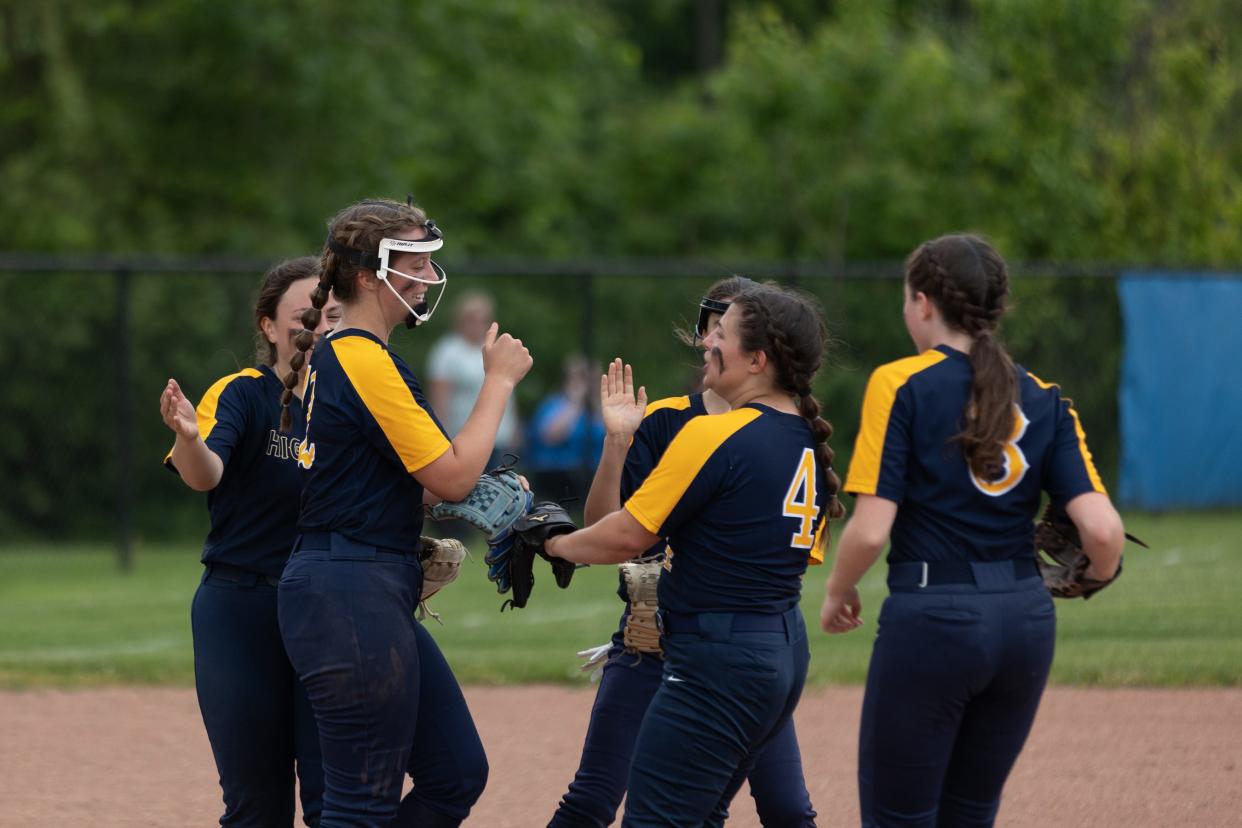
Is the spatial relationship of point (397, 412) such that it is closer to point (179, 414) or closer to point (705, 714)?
point (179, 414)

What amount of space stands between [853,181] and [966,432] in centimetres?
1668

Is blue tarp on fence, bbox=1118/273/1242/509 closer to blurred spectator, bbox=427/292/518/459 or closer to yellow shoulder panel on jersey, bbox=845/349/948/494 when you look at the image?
blurred spectator, bbox=427/292/518/459

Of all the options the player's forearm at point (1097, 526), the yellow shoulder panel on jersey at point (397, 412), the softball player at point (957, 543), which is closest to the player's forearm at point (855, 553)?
the softball player at point (957, 543)

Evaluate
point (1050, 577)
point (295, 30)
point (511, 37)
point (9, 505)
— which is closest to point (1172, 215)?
point (511, 37)

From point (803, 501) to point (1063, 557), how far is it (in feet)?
2.59

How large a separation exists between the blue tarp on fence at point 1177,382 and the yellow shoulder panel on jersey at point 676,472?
1206 cm

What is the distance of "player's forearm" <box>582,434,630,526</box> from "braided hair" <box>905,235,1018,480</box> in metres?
0.97

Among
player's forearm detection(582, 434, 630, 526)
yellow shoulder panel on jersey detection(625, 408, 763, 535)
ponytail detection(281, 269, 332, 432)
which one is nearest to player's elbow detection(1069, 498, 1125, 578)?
yellow shoulder panel on jersey detection(625, 408, 763, 535)

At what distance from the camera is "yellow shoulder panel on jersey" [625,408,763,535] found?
391 centimetres

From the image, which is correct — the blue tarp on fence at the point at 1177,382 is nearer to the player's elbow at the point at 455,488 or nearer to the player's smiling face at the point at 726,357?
the player's smiling face at the point at 726,357

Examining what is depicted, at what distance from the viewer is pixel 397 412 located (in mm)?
3887

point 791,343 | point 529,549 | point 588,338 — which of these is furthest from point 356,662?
point 588,338

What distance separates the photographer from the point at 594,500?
15.3ft

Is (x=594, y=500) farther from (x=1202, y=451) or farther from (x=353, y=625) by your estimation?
(x=1202, y=451)
